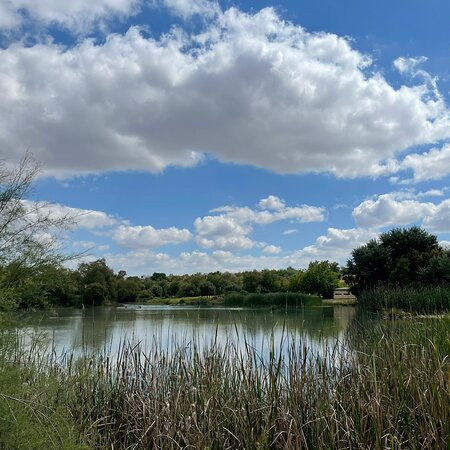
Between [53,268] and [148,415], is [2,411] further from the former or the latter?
[53,268]

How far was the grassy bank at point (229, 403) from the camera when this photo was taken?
423 cm

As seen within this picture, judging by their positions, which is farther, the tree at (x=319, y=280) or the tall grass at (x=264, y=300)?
the tree at (x=319, y=280)

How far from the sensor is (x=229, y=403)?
17.2 ft

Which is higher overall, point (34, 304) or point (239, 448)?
point (34, 304)

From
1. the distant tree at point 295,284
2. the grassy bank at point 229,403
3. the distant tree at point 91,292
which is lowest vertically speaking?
the grassy bank at point 229,403

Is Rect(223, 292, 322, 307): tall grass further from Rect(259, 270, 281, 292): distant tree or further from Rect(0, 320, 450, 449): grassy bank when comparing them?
Rect(0, 320, 450, 449): grassy bank

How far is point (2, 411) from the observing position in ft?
11.8

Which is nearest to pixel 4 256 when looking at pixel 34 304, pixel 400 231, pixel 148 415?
pixel 34 304

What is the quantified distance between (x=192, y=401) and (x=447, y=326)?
4.41 meters

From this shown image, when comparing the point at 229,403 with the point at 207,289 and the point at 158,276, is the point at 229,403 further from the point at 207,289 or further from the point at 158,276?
the point at 158,276

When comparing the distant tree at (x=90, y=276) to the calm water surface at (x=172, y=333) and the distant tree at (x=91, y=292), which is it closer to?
the distant tree at (x=91, y=292)

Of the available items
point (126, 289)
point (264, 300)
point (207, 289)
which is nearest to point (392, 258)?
point (264, 300)

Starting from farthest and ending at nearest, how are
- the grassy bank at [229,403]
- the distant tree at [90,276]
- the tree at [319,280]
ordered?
the tree at [319,280] → the distant tree at [90,276] → the grassy bank at [229,403]

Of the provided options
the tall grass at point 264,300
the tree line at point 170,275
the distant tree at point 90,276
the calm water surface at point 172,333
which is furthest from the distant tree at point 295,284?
the calm water surface at point 172,333
